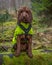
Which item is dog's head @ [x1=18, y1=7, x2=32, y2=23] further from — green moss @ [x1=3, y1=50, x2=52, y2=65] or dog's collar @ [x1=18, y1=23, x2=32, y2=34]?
green moss @ [x1=3, y1=50, x2=52, y2=65]

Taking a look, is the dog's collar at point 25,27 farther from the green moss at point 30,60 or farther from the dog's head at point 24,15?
A: the green moss at point 30,60

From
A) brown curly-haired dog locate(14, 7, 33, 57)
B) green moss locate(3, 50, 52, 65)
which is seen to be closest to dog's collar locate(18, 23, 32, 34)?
brown curly-haired dog locate(14, 7, 33, 57)

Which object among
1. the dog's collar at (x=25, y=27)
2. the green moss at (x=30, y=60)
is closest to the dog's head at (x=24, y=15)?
the dog's collar at (x=25, y=27)

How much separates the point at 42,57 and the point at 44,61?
0.34 ft

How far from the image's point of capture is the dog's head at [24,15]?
556 cm

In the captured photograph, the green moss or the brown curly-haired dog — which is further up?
the brown curly-haired dog

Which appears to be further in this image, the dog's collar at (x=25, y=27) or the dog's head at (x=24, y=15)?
the dog's collar at (x=25, y=27)

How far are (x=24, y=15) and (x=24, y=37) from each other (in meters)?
0.51

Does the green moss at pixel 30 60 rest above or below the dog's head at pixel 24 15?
below

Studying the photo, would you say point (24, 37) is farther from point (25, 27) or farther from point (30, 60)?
point (30, 60)

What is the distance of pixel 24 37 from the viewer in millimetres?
5738

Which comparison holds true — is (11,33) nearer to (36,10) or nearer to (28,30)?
(36,10)

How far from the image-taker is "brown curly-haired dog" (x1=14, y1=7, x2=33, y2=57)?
5.59m

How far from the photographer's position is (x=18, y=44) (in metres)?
5.71
